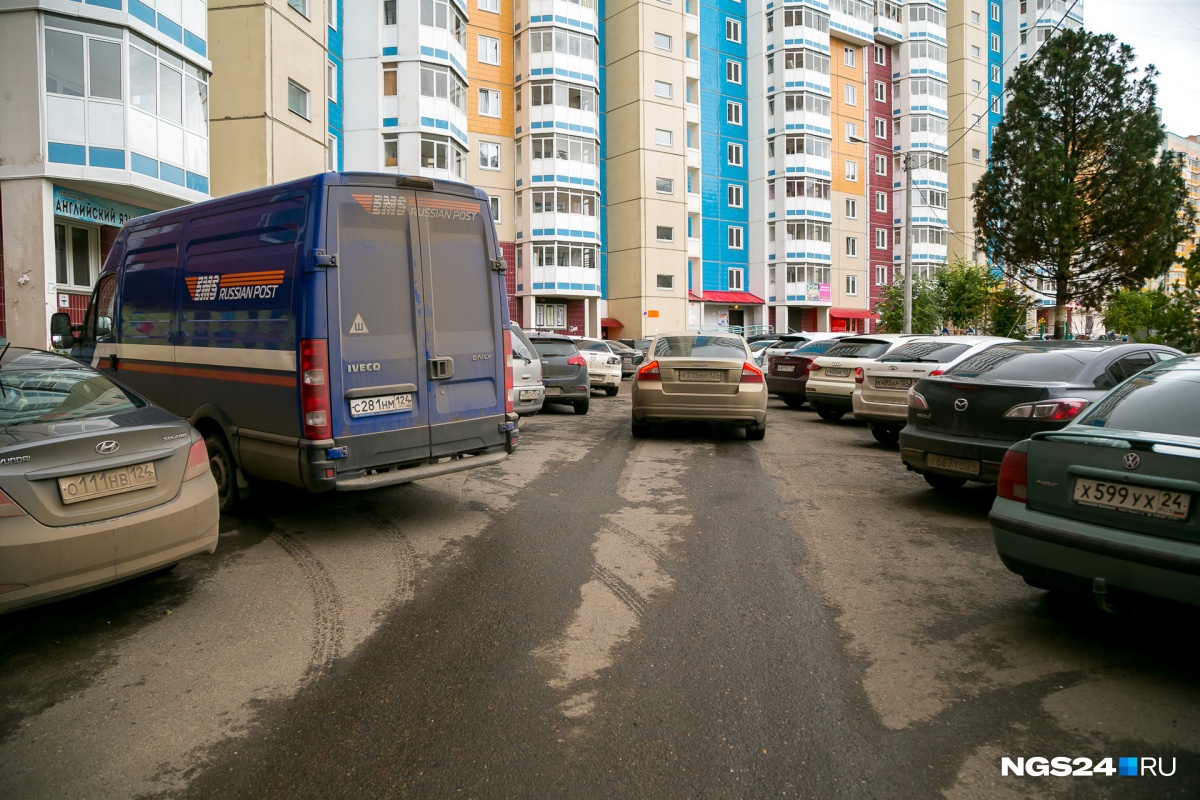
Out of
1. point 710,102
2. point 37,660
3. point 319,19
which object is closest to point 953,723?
point 37,660

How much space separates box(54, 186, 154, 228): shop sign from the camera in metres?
17.3

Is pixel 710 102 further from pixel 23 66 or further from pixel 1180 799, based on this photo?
pixel 1180 799

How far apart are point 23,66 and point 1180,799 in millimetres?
21479

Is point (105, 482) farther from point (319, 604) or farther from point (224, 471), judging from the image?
point (224, 471)

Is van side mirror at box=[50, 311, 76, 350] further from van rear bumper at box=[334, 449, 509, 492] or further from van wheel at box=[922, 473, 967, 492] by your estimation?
van wheel at box=[922, 473, 967, 492]

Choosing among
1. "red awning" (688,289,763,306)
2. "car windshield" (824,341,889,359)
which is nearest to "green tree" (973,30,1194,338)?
"red awning" (688,289,763,306)

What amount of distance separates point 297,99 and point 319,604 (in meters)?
24.7

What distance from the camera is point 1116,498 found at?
12.7 ft

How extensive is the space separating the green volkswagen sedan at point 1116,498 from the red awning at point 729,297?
45.2 metres

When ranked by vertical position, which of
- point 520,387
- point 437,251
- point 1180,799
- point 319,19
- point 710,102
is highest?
point 710,102

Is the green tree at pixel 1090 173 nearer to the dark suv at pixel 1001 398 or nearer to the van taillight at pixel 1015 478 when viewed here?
the dark suv at pixel 1001 398

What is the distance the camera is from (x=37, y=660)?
404 centimetres

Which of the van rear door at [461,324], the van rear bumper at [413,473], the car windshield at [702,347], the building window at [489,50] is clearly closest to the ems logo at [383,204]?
the van rear door at [461,324]

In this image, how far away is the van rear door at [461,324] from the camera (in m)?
6.68
